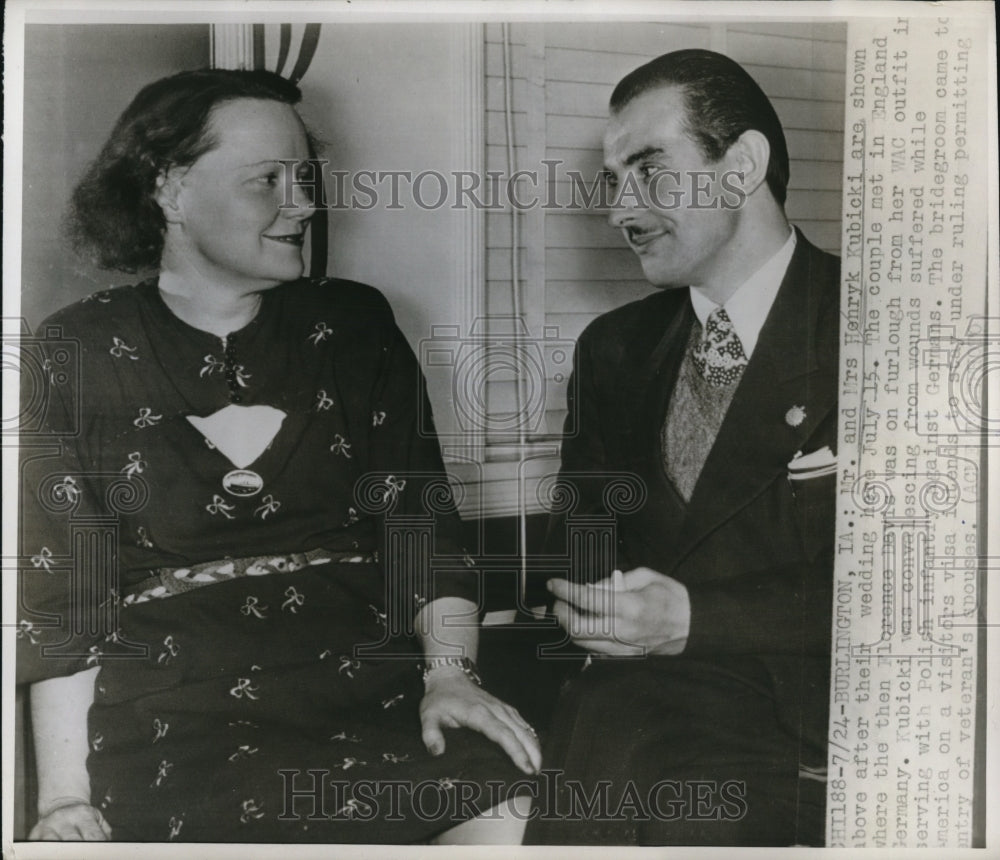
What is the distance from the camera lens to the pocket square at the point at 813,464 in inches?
63.1

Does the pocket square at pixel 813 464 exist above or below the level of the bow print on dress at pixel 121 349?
below

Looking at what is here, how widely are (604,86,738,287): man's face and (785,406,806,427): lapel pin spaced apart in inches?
10.1

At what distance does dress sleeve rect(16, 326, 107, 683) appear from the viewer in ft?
5.29

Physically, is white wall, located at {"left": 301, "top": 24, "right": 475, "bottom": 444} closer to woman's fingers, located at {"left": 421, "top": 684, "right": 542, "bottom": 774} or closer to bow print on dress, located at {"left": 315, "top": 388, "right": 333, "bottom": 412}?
bow print on dress, located at {"left": 315, "top": 388, "right": 333, "bottom": 412}

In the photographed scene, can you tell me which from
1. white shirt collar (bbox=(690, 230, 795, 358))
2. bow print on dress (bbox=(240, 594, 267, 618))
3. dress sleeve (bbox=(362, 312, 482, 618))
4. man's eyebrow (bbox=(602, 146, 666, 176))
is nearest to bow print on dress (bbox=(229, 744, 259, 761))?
bow print on dress (bbox=(240, 594, 267, 618))

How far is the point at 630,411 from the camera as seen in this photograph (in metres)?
1.61

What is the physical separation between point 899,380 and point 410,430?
835 millimetres

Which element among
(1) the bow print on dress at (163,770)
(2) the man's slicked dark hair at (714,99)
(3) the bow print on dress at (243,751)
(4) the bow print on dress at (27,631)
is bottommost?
(1) the bow print on dress at (163,770)

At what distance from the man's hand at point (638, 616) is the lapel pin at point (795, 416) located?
33 cm

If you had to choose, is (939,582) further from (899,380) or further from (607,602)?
(607,602)

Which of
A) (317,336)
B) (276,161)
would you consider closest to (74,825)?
(317,336)

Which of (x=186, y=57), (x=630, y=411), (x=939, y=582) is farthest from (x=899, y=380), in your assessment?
(x=186, y=57)

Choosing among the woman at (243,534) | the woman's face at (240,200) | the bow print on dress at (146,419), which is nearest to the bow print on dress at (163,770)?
the woman at (243,534)

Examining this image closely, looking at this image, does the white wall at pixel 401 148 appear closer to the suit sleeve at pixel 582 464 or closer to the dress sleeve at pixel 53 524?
the suit sleeve at pixel 582 464
